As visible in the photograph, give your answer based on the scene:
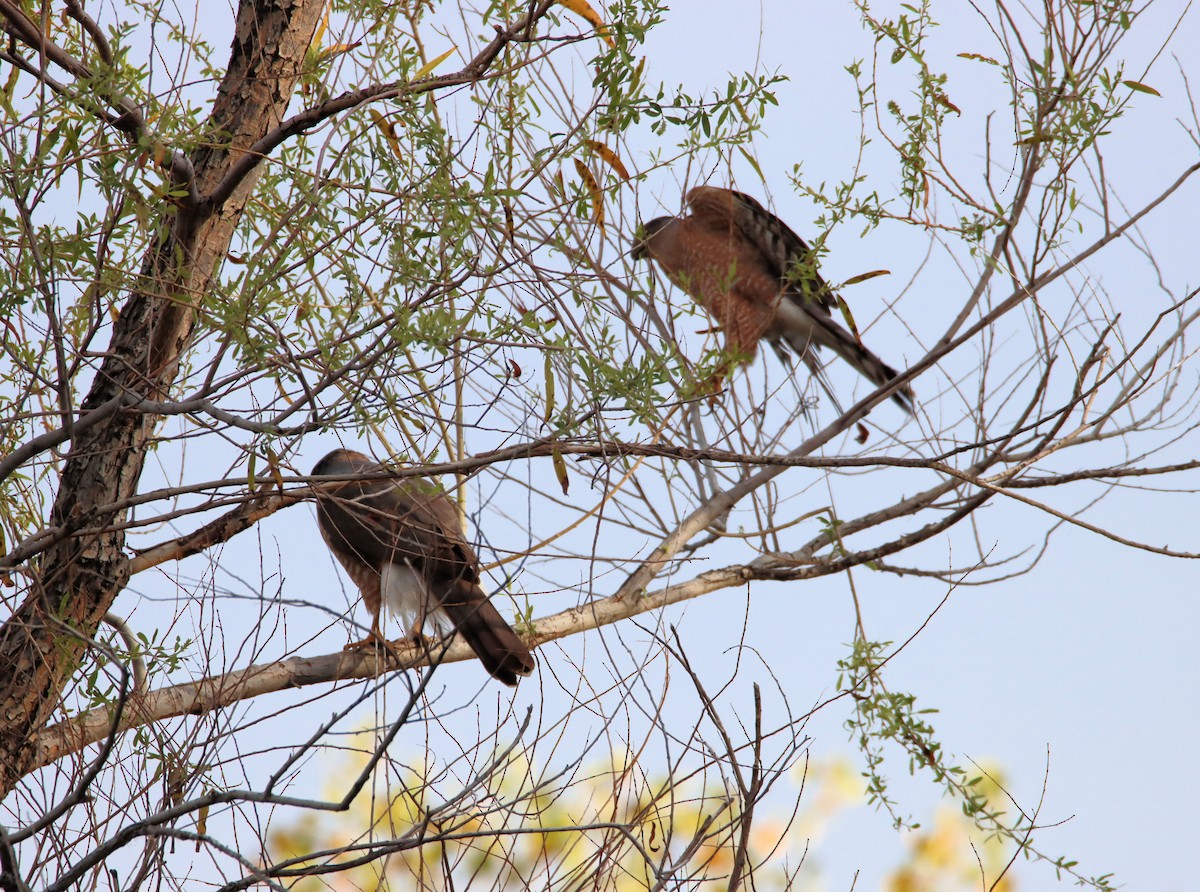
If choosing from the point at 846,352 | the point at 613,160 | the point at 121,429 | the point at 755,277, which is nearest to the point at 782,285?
the point at 755,277

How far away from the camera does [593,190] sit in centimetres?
270

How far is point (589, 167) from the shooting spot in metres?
2.99

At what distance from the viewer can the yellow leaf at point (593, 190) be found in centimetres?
270

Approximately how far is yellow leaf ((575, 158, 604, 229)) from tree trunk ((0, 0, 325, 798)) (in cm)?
81

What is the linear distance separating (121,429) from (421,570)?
1323 mm

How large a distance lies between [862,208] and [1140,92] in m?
0.80

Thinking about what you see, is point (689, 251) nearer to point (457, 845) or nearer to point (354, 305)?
point (354, 305)

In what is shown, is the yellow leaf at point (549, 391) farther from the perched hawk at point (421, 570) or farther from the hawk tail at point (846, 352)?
the hawk tail at point (846, 352)

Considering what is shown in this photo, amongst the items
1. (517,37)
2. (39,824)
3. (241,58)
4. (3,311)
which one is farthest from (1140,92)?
(39,824)

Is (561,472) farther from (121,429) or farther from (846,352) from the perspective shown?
(846,352)

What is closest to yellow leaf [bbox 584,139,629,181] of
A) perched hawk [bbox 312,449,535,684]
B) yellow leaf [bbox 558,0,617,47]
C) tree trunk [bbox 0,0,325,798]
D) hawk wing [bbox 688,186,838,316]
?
yellow leaf [bbox 558,0,617,47]

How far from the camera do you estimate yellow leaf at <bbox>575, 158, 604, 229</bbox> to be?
8.84 feet

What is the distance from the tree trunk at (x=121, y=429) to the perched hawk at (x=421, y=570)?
0.60 meters

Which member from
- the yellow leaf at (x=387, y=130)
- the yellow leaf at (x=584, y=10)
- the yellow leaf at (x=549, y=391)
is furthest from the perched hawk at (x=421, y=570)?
the yellow leaf at (x=584, y=10)
